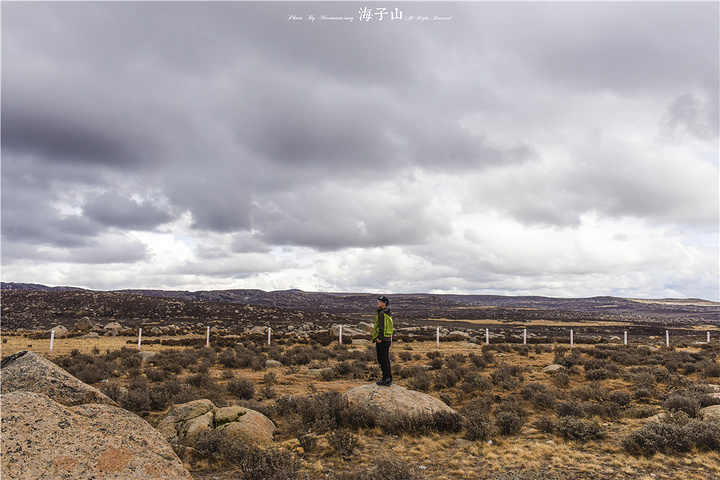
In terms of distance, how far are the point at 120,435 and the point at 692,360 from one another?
24.5m

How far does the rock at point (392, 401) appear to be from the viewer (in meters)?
9.50

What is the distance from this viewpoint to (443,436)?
9.07 m

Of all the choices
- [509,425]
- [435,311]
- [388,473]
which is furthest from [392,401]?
[435,311]

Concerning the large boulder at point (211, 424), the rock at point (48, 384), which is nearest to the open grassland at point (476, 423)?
the large boulder at point (211, 424)

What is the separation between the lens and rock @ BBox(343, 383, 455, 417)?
9.50m

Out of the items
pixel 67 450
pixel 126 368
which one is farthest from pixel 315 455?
pixel 126 368

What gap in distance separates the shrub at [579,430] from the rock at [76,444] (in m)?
7.89

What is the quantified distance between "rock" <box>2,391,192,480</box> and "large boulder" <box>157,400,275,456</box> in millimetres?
3023

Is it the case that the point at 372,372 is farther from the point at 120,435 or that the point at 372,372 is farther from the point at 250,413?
the point at 120,435

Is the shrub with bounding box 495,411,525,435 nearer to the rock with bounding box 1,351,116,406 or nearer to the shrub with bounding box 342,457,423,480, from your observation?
the shrub with bounding box 342,457,423,480

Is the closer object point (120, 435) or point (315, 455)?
point (120, 435)

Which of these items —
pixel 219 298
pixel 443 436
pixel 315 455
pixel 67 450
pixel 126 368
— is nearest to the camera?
pixel 67 450

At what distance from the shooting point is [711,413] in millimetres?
9195

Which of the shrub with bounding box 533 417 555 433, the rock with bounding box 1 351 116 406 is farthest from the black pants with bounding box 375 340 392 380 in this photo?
the rock with bounding box 1 351 116 406
